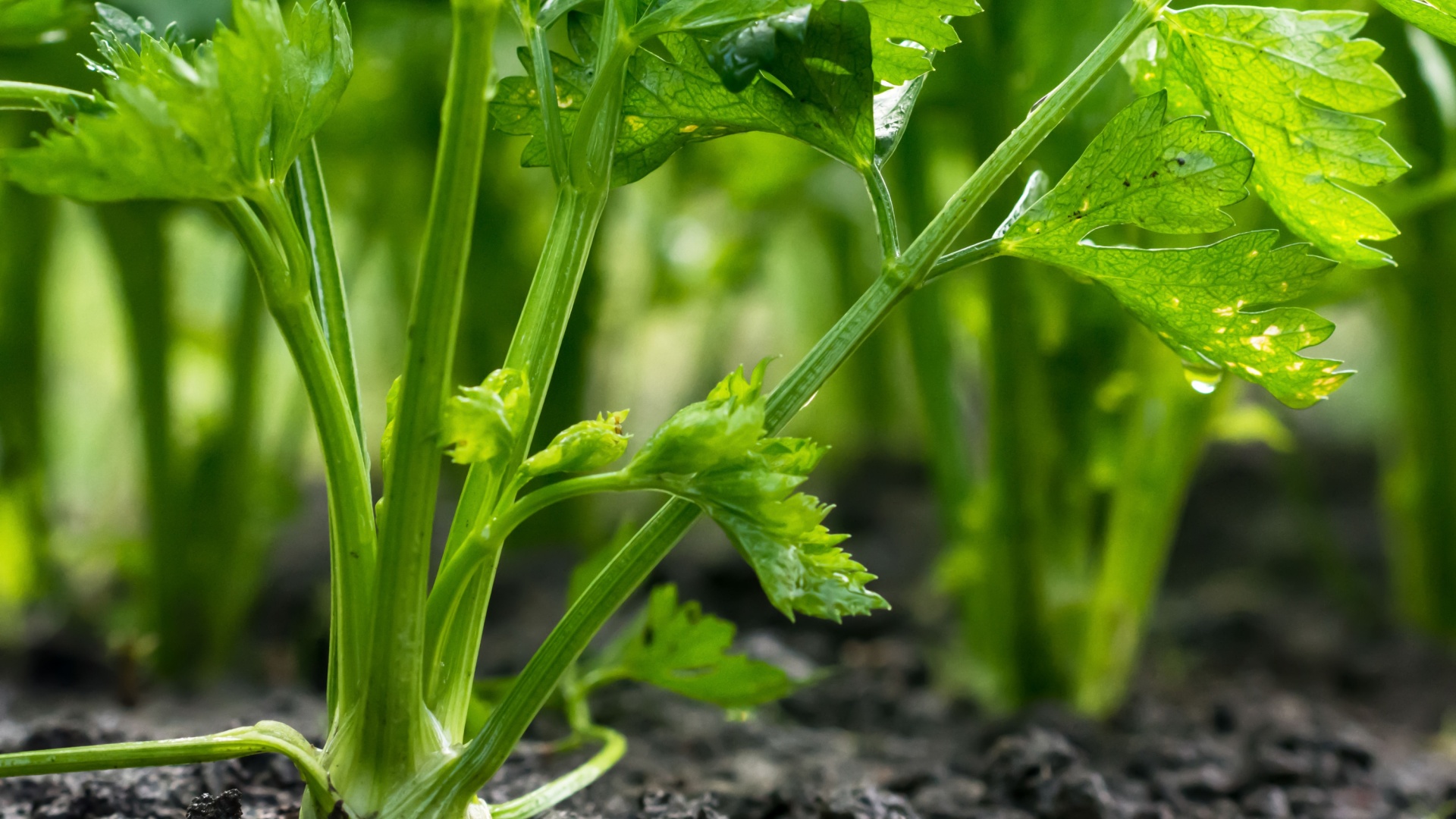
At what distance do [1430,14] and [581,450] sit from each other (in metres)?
0.52

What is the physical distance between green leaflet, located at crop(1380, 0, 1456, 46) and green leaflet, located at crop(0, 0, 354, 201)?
1.90ft

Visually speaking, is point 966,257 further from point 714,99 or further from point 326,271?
point 326,271

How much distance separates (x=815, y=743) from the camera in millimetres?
964

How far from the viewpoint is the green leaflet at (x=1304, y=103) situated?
532 millimetres

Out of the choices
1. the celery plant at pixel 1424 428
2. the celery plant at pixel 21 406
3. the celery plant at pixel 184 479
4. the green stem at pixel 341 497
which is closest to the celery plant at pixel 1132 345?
the green stem at pixel 341 497

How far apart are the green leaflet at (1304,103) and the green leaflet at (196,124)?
1.50ft

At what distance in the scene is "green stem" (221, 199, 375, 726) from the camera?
0.49m

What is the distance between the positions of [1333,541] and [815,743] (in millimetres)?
1375

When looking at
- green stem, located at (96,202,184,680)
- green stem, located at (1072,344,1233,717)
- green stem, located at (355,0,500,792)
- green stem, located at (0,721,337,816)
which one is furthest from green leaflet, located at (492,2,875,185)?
green stem, located at (96,202,184,680)

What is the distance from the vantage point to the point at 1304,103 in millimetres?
548

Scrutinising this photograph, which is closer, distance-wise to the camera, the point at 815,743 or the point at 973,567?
the point at 815,743

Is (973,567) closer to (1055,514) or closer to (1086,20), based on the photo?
(1055,514)

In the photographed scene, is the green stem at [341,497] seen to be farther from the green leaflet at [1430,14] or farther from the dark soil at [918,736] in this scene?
the green leaflet at [1430,14]

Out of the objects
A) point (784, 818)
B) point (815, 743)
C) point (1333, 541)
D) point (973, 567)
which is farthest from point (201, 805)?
point (1333, 541)
